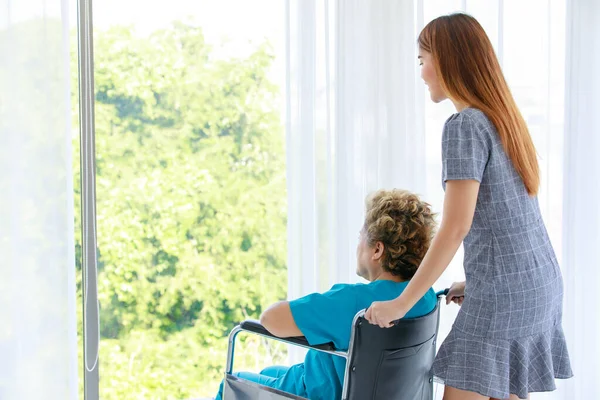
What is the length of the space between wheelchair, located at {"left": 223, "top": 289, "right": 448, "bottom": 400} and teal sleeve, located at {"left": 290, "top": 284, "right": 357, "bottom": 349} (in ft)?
0.08

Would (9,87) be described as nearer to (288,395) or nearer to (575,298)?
(288,395)

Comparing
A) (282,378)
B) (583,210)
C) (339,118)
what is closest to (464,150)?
(282,378)

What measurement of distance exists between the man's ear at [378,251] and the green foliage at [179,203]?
2407mm

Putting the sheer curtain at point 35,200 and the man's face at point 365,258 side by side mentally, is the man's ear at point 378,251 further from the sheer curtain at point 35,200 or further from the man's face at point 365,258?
the sheer curtain at point 35,200

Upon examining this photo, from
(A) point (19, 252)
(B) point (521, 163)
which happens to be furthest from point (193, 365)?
(B) point (521, 163)

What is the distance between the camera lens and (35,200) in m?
1.86

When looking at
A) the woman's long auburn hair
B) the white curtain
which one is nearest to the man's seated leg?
the woman's long auburn hair

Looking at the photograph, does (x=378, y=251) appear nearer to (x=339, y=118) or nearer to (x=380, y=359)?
(x=380, y=359)

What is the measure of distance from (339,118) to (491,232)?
0.93 meters

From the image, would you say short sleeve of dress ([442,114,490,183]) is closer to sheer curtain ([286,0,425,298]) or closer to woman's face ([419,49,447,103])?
woman's face ([419,49,447,103])

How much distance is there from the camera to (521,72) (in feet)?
8.60

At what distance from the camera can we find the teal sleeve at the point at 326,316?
1.54m

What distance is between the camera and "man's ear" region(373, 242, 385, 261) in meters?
1.66

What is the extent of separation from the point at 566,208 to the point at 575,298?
0.37 meters
